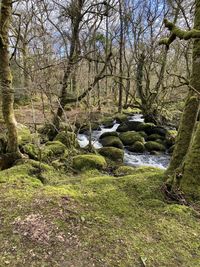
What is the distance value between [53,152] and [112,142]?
13.2ft

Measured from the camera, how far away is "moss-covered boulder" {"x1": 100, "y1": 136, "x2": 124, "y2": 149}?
11.0 m

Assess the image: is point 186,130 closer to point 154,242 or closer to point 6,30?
point 154,242

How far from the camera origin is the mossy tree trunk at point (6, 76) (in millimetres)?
5020

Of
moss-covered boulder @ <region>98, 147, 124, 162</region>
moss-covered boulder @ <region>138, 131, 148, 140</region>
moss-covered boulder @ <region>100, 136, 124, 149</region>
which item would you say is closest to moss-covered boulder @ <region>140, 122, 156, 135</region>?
moss-covered boulder @ <region>138, 131, 148, 140</region>

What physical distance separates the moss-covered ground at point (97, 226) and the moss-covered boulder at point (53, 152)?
2.95 m

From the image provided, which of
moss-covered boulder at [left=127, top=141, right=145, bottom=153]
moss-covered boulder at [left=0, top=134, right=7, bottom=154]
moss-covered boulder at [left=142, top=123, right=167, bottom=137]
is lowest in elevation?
moss-covered boulder at [left=127, top=141, right=145, bottom=153]

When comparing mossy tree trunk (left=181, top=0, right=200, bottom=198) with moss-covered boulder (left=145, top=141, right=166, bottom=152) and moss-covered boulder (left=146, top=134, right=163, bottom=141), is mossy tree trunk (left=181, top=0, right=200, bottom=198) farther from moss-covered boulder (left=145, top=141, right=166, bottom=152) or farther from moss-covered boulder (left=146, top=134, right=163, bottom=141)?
moss-covered boulder (left=146, top=134, right=163, bottom=141)

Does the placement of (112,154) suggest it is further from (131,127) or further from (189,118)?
(131,127)

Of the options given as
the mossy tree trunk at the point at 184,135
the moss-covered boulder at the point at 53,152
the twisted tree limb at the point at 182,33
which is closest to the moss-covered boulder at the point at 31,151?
the moss-covered boulder at the point at 53,152

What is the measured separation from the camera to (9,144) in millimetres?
5805

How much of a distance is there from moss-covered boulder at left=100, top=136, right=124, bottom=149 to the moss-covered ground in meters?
7.00

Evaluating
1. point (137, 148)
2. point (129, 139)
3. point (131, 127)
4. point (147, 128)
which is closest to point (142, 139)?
point (129, 139)

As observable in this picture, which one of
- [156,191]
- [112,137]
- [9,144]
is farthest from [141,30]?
[156,191]

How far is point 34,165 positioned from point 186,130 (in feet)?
9.55
